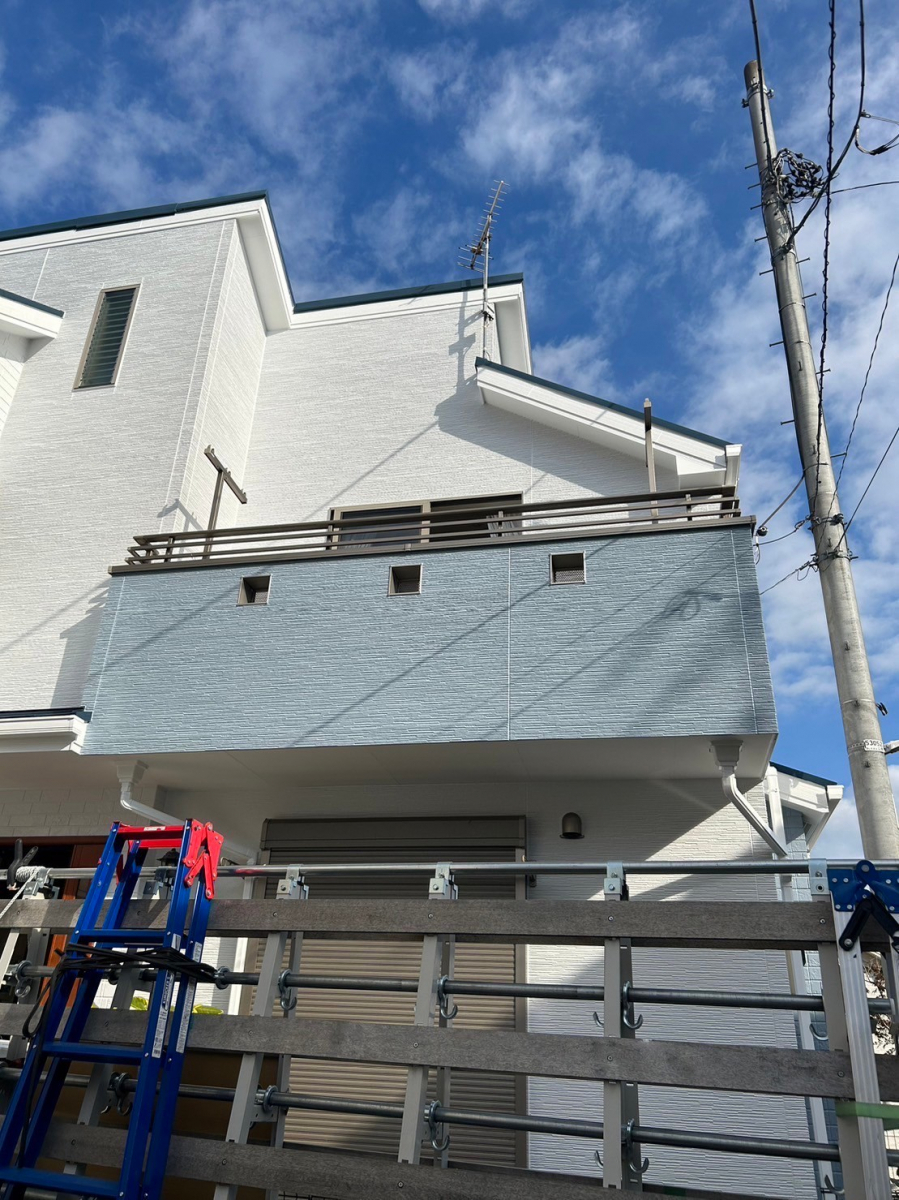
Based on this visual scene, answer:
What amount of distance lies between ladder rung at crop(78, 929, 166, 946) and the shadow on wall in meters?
5.10

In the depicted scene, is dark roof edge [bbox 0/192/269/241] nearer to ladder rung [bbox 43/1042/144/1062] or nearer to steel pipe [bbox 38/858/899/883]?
steel pipe [bbox 38/858/899/883]

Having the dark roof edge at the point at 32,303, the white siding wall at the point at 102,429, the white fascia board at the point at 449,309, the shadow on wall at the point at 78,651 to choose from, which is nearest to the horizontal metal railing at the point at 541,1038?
the shadow on wall at the point at 78,651

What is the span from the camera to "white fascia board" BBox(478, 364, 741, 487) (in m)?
8.88

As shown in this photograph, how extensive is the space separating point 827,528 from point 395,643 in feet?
12.0

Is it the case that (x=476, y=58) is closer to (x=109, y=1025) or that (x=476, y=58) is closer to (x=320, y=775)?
(x=320, y=775)

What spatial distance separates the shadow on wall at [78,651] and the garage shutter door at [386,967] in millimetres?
2544

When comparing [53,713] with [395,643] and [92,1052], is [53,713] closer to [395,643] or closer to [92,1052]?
[395,643]

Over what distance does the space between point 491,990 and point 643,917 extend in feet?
2.37

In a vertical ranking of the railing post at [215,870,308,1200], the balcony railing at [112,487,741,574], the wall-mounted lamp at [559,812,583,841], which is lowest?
the railing post at [215,870,308,1200]

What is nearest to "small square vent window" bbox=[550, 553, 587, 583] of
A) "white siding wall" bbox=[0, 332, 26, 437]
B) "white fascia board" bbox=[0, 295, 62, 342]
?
"white siding wall" bbox=[0, 332, 26, 437]

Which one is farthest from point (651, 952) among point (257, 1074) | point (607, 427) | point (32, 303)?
point (32, 303)

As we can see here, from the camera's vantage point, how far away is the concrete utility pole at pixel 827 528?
5.44m

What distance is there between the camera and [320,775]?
831 centimetres

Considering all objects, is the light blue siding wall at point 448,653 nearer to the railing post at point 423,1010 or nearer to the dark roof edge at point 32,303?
the railing post at point 423,1010
